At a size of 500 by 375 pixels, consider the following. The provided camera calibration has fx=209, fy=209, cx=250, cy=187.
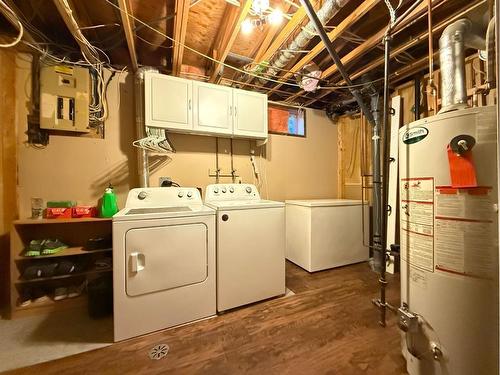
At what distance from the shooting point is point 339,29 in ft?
5.81

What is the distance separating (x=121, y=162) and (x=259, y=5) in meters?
2.09

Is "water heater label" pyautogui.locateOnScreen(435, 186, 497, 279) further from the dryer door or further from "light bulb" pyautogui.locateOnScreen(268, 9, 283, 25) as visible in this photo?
"light bulb" pyautogui.locateOnScreen(268, 9, 283, 25)

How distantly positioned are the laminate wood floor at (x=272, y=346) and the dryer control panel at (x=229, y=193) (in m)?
1.12

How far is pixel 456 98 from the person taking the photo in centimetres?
108

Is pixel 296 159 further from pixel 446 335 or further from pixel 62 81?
pixel 62 81

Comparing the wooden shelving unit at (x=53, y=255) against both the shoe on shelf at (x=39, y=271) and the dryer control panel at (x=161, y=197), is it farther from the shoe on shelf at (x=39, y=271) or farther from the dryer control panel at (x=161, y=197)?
the dryer control panel at (x=161, y=197)

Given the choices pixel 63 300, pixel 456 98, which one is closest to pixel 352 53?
pixel 456 98

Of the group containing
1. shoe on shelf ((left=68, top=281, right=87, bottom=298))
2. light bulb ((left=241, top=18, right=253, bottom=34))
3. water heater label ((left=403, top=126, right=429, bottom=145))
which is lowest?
shoe on shelf ((left=68, top=281, right=87, bottom=298))

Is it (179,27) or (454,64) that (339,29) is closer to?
(454,64)

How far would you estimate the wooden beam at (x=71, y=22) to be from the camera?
145 centimetres

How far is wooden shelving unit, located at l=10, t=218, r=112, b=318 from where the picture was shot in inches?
71.3

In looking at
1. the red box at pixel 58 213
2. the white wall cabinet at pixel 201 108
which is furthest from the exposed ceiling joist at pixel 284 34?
the red box at pixel 58 213

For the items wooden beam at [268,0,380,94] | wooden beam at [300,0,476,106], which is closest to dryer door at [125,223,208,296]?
wooden beam at [268,0,380,94]

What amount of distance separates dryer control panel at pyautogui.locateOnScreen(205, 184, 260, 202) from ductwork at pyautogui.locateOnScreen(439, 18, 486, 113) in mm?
1822
